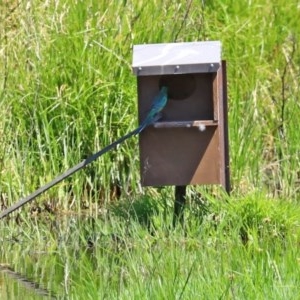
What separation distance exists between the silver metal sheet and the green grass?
0.78m

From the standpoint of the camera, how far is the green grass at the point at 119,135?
5730mm

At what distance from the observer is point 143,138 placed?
584 centimetres

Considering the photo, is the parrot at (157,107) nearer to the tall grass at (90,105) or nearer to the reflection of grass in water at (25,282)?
the reflection of grass in water at (25,282)

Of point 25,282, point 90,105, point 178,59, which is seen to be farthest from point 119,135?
point 25,282

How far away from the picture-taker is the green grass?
573 cm

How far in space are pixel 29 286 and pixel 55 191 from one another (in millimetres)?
1656

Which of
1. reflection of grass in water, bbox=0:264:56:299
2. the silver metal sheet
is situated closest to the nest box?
the silver metal sheet

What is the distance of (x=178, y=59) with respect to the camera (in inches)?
224

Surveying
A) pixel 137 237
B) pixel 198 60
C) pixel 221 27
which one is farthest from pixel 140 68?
pixel 221 27

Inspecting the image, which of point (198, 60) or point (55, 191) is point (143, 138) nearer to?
point (198, 60)

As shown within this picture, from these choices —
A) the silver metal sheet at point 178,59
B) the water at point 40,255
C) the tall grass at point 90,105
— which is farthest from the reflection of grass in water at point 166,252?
the silver metal sheet at point 178,59

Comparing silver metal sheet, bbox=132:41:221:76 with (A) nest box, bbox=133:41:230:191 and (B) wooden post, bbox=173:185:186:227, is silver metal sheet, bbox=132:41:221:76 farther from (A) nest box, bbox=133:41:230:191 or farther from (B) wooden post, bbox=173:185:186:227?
(B) wooden post, bbox=173:185:186:227

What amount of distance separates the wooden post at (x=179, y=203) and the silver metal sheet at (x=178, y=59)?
704 mm

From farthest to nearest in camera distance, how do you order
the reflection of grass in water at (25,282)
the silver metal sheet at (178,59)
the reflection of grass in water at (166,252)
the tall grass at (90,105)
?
the tall grass at (90,105), the silver metal sheet at (178,59), the reflection of grass in water at (25,282), the reflection of grass in water at (166,252)
